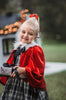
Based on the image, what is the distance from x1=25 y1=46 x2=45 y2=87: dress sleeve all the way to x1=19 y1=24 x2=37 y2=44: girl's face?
11cm

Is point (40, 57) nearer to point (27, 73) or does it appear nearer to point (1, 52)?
point (27, 73)

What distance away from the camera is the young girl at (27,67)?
158cm

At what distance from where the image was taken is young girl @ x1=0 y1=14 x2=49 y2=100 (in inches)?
62.4

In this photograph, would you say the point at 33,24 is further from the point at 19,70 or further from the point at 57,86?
the point at 57,86

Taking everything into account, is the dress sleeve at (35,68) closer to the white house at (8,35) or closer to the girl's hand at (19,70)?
the girl's hand at (19,70)

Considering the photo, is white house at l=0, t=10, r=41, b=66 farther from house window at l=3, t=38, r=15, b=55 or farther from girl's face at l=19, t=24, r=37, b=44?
girl's face at l=19, t=24, r=37, b=44

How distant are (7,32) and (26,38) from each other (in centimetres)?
63

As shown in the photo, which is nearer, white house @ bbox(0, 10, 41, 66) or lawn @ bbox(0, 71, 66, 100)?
white house @ bbox(0, 10, 41, 66)

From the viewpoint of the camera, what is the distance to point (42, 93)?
175 centimetres

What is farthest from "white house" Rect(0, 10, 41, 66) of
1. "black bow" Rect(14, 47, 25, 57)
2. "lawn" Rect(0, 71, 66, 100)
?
"lawn" Rect(0, 71, 66, 100)

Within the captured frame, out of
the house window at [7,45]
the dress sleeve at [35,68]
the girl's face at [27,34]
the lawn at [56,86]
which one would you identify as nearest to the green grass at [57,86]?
the lawn at [56,86]

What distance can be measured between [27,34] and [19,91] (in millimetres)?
508

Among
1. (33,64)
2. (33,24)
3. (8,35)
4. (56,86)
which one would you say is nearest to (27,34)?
(33,24)

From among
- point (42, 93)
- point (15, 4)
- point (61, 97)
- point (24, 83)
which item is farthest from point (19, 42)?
point (61, 97)
